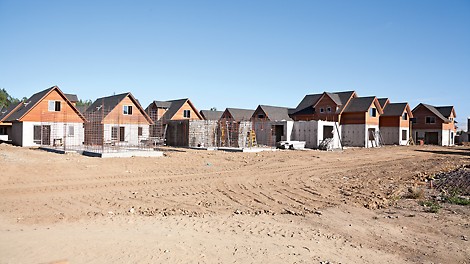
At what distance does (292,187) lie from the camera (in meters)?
12.6

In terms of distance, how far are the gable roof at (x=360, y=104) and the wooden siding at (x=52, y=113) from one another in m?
29.4

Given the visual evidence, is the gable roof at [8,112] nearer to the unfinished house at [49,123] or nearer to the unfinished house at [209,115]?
the unfinished house at [49,123]

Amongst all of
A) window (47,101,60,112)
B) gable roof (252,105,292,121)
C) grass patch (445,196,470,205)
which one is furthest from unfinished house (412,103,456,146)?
window (47,101,60,112)

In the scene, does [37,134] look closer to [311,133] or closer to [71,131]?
[71,131]

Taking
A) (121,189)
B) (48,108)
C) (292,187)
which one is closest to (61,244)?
(121,189)

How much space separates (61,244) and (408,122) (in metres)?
49.3

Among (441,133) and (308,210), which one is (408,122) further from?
(308,210)

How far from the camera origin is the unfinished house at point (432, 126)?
49.8 meters

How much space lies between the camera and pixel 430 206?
9602mm

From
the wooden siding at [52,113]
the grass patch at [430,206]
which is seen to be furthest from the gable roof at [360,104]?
the grass patch at [430,206]

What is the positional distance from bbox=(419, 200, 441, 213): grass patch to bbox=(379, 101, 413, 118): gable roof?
38.5m

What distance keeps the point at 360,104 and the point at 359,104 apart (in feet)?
0.48

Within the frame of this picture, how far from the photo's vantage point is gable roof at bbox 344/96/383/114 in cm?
4247

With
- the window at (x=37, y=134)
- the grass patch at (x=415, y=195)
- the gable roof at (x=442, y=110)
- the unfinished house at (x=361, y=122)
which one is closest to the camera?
the grass patch at (x=415, y=195)
